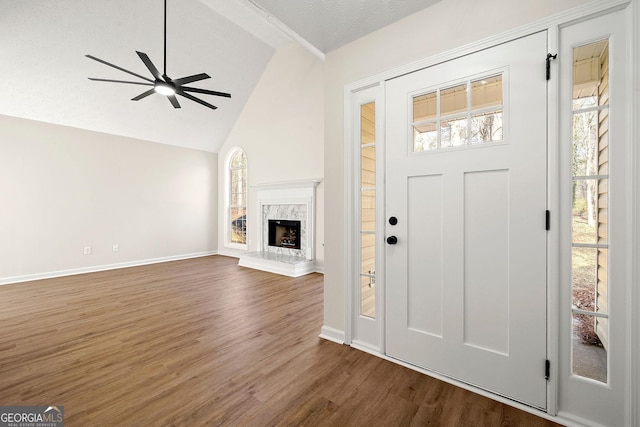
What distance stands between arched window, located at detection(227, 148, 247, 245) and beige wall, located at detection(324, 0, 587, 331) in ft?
16.0

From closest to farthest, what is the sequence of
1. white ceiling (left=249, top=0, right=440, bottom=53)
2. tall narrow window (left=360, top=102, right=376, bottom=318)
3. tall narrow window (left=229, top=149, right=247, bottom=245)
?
1. white ceiling (left=249, top=0, right=440, bottom=53)
2. tall narrow window (left=360, top=102, right=376, bottom=318)
3. tall narrow window (left=229, top=149, right=247, bottom=245)

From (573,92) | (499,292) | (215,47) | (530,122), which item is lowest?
(499,292)

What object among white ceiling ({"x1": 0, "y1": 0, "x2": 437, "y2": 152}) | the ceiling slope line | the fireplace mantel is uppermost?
white ceiling ({"x1": 0, "y1": 0, "x2": 437, "y2": 152})

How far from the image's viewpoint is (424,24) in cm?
186

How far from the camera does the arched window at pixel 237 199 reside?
22.6 feet

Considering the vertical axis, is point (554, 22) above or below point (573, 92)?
above

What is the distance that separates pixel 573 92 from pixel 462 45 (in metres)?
0.69

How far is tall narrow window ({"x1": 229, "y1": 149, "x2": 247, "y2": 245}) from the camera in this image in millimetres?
6902

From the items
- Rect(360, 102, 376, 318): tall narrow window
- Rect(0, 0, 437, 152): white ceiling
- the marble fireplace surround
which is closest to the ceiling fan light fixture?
Rect(0, 0, 437, 152): white ceiling

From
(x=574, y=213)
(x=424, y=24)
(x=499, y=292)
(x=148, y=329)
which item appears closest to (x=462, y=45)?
(x=424, y=24)

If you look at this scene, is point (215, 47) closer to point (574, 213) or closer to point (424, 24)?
point (424, 24)

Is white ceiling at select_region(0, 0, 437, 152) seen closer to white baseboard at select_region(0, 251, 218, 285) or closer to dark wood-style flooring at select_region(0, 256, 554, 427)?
dark wood-style flooring at select_region(0, 256, 554, 427)

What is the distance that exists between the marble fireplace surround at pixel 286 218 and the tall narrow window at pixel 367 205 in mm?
2666

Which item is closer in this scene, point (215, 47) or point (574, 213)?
point (574, 213)
